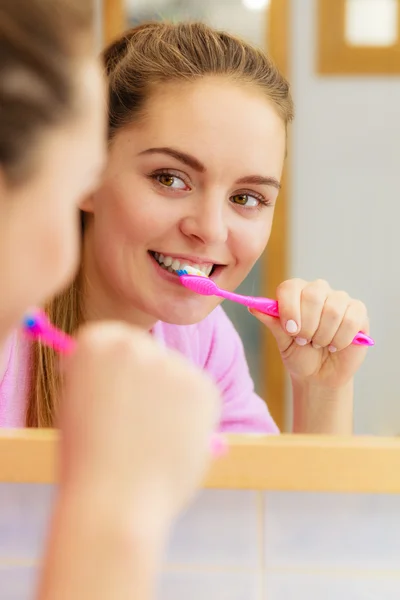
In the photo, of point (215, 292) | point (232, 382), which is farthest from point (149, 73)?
point (232, 382)

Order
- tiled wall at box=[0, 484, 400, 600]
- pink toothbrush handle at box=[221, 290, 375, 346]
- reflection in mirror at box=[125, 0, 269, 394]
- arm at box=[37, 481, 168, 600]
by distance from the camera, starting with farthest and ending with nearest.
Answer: reflection in mirror at box=[125, 0, 269, 394] < pink toothbrush handle at box=[221, 290, 375, 346] < tiled wall at box=[0, 484, 400, 600] < arm at box=[37, 481, 168, 600]

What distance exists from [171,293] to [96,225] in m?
0.09

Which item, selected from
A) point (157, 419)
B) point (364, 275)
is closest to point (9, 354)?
point (157, 419)

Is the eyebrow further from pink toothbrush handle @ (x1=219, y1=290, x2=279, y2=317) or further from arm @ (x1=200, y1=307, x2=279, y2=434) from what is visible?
arm @ (x1=200, y1=307, x2=279, y2=434)

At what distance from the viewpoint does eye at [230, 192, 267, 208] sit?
636 millimetres

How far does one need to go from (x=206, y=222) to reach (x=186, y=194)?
0.10 ft

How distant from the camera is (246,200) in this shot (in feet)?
2.11

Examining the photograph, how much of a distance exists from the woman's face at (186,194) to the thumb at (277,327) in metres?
0.07

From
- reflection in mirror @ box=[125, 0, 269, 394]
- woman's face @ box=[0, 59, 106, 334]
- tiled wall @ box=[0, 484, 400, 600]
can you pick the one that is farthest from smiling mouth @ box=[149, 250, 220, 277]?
reflection in mirror @ box=[125, 0, 269, 394]

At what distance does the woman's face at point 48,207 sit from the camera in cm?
25

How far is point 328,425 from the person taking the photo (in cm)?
61

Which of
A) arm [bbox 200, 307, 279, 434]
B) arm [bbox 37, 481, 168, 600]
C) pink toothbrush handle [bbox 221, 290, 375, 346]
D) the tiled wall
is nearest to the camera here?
arm [bbox 37, 481, 168, 600]

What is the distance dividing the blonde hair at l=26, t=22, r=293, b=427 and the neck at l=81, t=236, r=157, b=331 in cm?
1

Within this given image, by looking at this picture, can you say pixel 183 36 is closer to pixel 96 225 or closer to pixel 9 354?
pixel 96 225
